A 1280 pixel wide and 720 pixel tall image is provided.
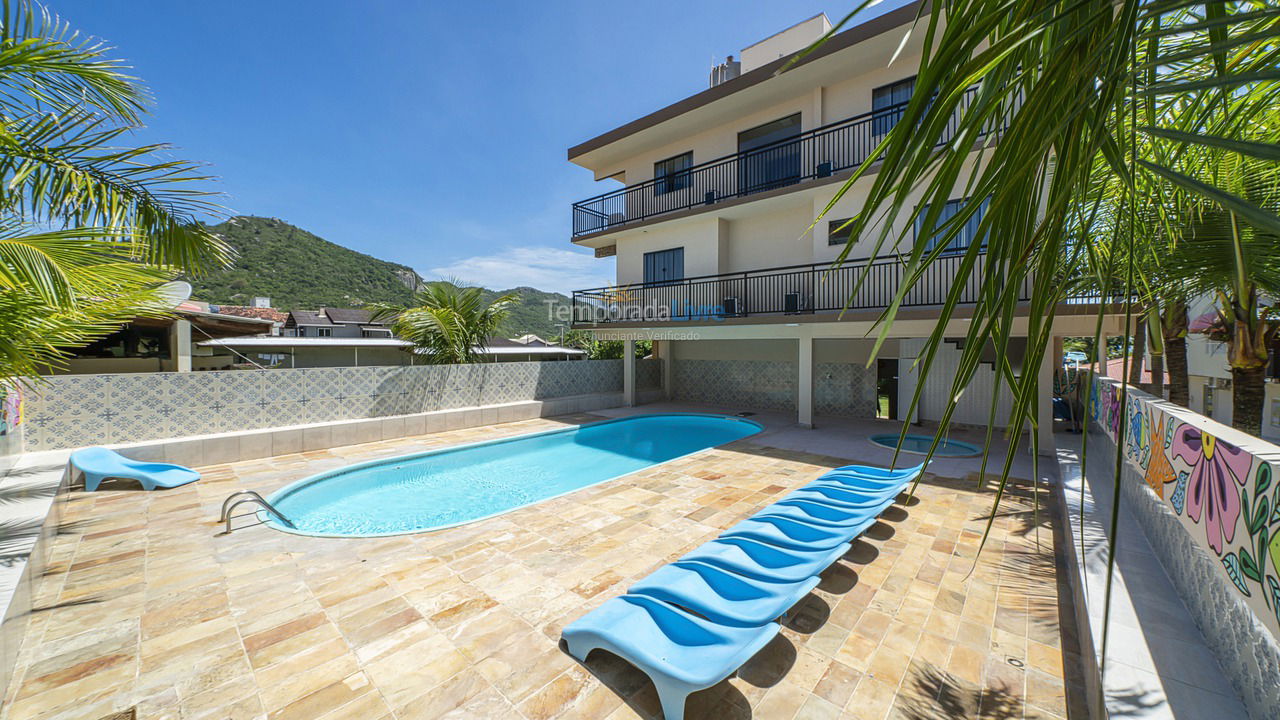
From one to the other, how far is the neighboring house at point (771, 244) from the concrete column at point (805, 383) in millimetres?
46

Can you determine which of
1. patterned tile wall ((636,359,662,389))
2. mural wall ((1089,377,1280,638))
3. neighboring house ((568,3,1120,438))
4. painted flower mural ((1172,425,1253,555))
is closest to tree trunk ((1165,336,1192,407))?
neighboring house ((568,3,1120,438))

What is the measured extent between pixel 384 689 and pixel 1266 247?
243 inches

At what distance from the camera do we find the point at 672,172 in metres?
15.8

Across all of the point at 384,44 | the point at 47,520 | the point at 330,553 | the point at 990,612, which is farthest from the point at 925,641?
the point at 384,44

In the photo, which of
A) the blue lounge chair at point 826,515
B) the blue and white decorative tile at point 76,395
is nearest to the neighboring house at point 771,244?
the blue lounge chair at point 826,515

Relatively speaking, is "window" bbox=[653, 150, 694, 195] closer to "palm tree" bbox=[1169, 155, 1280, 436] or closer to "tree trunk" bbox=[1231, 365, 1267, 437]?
"palm tree" bbox=[1169, 155, 1280, 436]

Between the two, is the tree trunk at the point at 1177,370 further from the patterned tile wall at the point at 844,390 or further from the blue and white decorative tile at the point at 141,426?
the blue and white decorative tile at the point at 141,426

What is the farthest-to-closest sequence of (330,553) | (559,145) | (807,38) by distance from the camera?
(559,145) → (807,38) → (330,553)

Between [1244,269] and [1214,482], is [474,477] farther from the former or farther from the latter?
[1244,269]

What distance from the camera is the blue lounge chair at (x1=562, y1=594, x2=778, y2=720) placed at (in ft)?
9.57

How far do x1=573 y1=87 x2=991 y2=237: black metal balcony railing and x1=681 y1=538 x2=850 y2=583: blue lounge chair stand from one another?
794 centimetres

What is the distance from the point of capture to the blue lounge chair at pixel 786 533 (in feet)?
14.7

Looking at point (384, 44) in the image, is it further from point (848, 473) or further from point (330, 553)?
point (848, 473)

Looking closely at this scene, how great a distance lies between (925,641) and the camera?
3705 mm
